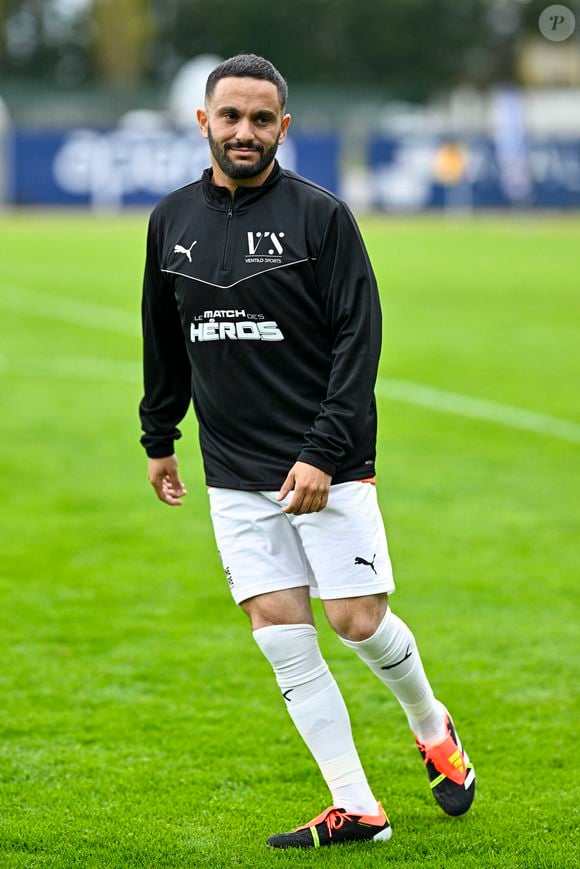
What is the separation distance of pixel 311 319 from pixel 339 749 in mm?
1290

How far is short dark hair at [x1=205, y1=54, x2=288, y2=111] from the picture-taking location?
13.4 ft

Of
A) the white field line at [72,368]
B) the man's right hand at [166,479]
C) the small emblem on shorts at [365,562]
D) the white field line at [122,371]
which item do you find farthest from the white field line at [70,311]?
the small emblem on shorts at [365,562]

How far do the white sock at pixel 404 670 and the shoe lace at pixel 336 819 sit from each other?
16.3 inches

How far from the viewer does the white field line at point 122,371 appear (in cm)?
1182

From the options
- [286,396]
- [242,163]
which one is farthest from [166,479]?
[242,163]

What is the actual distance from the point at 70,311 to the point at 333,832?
1557 centimetres

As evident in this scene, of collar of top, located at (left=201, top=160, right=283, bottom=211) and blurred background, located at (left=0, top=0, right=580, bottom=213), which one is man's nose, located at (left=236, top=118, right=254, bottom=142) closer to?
collar of top, located at (left=201, top=160, right=283, bottom=211)

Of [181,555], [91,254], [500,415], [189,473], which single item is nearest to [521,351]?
[500,415]

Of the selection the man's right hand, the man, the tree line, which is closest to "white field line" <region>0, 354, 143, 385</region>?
the man's right hand

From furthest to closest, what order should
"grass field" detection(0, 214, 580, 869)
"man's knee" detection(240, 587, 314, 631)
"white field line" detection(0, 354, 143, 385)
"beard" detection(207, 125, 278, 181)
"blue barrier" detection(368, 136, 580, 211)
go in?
"blue barrier" detection(368, 136, 580, 211), "white field line" detection(0, 354, 143, 385), "grass field" detection(0, 214, 580, 869), "man's knee" detection(240, 587, 314, 631), "beard" detection(207, 125, 278, 181)

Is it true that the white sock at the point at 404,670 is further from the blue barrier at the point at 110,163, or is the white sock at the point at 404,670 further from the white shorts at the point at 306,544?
the blue barrier at the point at 110,163

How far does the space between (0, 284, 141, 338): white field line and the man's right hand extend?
12593 millimetres

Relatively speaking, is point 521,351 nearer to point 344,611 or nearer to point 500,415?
point 500,415

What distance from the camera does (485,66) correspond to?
85625 mm
